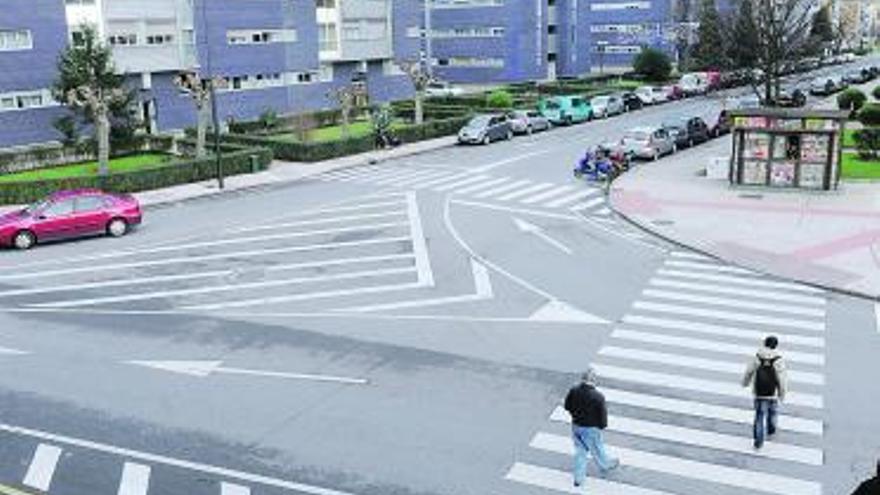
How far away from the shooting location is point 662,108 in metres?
66.8

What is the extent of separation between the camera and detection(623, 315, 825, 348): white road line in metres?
18.5

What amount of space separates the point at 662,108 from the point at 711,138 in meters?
17.2

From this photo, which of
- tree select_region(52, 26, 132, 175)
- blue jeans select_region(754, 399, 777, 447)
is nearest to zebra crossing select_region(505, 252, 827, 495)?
blue jeans select_region(754, 399, 777, 447)

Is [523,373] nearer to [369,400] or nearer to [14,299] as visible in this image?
[369,400]

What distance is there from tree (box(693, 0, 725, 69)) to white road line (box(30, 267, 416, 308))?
59.0 m

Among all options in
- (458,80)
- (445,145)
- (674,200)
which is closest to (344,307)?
(674,200)

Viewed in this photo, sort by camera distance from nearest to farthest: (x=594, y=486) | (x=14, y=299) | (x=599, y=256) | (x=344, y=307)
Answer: (x=594, y=486), (x=344, y=307), (x=14, y=299), (x=599, y=256)

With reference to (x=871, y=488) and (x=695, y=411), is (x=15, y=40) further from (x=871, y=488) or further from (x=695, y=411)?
(x=871, y=488)

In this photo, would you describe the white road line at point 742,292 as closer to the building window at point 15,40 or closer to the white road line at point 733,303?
the white road line at point 733,303

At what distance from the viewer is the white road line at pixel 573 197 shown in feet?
111

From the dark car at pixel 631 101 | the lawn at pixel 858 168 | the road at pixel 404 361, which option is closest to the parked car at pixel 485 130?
the dark car at pixel 631 101

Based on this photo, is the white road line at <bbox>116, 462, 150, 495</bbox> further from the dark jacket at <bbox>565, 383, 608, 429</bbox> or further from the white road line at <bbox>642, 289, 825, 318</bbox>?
the white road line at <bbox>642, 289, 825, 318</bbox>

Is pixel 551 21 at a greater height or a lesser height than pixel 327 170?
greater

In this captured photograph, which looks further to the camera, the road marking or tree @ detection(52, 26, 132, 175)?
tree @ detection(52, 26, 132, 175)
